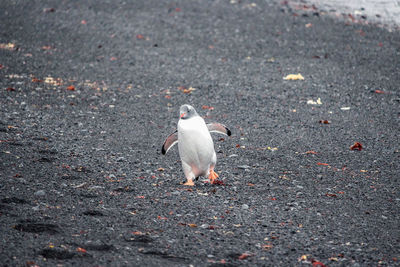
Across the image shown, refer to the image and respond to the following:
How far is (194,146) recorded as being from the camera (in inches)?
204

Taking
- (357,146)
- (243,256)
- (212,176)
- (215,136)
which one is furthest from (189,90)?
(243,256)

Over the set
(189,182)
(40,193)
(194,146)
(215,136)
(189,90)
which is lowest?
(189,90)

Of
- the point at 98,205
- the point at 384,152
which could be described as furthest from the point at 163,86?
the point at 98,205

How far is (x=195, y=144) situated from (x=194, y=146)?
0.02 m

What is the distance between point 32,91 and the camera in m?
8.30

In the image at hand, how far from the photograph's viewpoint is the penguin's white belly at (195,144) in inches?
202

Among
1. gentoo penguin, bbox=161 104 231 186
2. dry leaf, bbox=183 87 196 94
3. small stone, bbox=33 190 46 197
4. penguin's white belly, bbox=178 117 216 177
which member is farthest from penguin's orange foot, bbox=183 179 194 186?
dry leaf, bbox=183 87 196 94

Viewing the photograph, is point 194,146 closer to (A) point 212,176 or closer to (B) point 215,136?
(A) point 212,176

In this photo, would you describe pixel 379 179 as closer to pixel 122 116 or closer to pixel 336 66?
pixel 122 116

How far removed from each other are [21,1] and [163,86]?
6.98m

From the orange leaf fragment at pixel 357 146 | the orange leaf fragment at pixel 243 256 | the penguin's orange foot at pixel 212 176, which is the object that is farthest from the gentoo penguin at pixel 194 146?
the orange leaf fragment at pixel 357 146

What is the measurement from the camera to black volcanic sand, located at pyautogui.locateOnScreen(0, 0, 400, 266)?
3982 mm

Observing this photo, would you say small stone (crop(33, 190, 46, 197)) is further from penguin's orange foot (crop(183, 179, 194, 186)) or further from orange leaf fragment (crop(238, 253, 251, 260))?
orange leaf fragment (crop(238, 253, 251, 260))

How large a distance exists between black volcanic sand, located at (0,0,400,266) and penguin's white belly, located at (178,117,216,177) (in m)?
0.26
